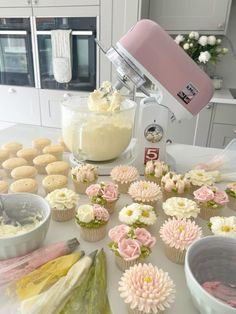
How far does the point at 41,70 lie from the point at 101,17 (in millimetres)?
632

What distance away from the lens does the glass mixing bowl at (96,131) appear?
2.57 ft

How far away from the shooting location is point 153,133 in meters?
0.81

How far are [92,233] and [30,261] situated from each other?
13cm

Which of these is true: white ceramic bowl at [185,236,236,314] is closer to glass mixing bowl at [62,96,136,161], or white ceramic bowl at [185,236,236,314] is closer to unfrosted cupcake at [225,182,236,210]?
unfrosted cupcake at [225,182,236,210]

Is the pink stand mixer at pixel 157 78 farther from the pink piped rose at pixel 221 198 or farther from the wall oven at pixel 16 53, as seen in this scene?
the wall oven at pixel 16 53

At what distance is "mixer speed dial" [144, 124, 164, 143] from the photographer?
31.6 inches

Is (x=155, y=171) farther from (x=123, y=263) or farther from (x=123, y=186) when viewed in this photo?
(x=123, y=263)

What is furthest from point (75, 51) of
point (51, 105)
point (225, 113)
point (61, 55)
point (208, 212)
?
point (208, 212)

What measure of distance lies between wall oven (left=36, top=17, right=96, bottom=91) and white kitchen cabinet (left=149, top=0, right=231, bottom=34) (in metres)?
0.50

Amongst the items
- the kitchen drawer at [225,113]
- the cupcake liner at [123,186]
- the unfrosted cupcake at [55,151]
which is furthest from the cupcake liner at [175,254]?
the kitchen drawer at [225,113]

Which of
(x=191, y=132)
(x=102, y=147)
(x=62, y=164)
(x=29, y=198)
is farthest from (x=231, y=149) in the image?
(x=191, y=132)

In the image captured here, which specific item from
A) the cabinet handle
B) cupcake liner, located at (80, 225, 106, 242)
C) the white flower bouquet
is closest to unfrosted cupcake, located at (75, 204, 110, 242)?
cupcake liner, located at (80, 225, 106, 242)

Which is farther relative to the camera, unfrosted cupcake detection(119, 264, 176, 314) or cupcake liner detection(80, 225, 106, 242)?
cupcake liner detection(80, 225, 106, 242)

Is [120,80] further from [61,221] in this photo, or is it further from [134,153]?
[61,221]
